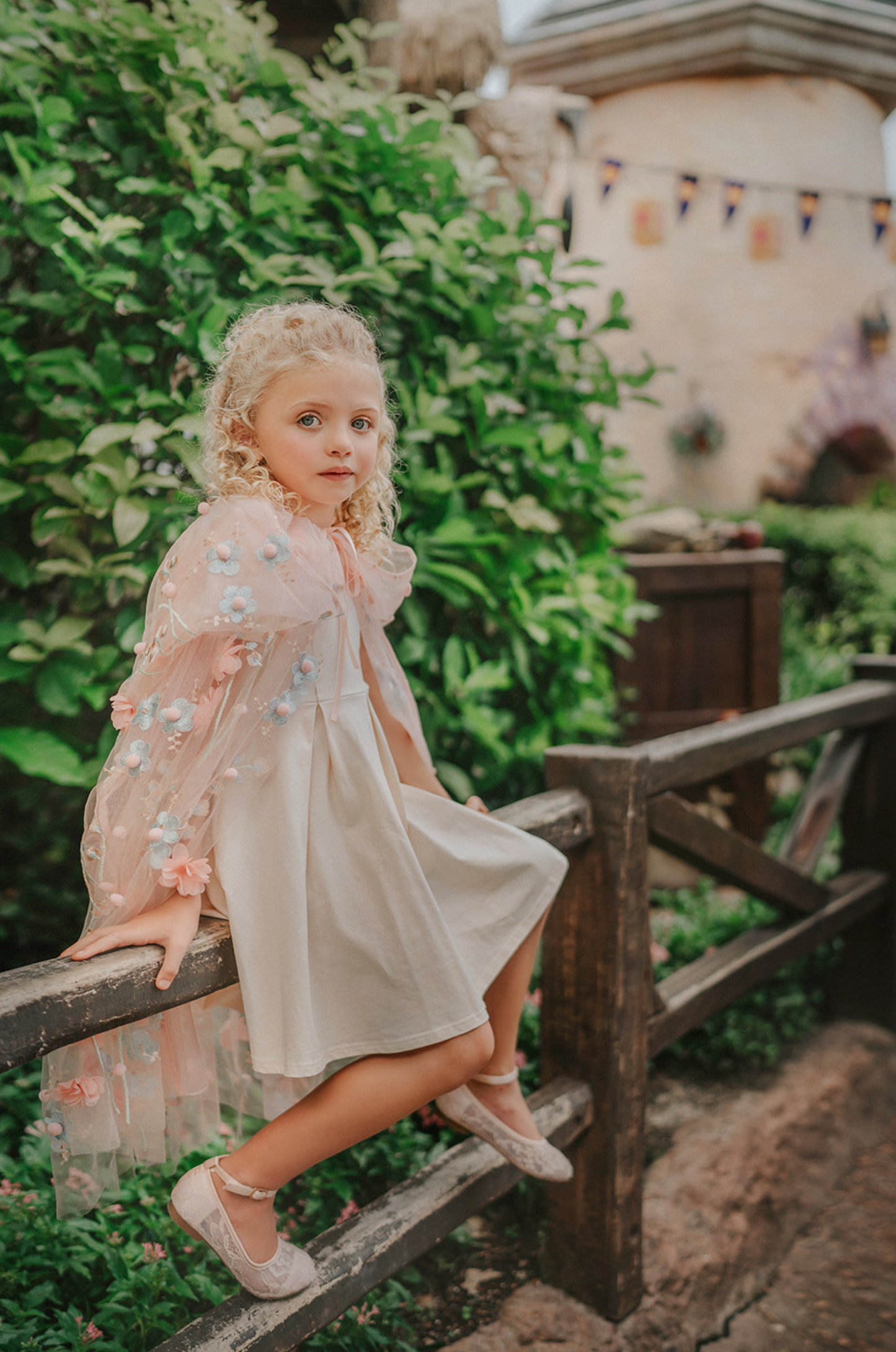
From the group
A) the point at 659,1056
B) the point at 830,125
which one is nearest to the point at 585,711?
the point at 659,1056

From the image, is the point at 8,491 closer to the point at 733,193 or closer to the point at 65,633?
the point at 65,633

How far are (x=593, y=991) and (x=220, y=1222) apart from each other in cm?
96

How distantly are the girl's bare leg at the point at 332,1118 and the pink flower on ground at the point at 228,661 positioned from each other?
1.72 feet

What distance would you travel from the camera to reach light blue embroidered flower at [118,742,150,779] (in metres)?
1.12

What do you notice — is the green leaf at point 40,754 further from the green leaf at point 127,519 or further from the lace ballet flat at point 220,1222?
the lace ballet flat at point 220,1222

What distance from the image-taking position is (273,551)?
1.14 m

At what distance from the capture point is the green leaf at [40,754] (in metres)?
1.70

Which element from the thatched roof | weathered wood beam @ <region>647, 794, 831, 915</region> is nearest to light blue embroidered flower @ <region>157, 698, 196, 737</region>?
weathered wood beam @ <region>647, 794, 831, 915</region>

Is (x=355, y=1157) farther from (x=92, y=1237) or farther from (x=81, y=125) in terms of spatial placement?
(x=81, y=125)

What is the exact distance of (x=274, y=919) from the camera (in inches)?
45.8

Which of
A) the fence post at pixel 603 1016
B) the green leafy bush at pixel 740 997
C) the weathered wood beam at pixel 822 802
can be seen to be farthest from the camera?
the weathered wood beam at pixel 822 802

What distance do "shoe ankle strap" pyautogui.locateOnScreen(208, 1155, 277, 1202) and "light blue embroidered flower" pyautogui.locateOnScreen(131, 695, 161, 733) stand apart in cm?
55

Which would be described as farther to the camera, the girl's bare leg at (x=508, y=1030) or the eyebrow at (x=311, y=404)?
the girl's bare leg at (x=508, y=1030)

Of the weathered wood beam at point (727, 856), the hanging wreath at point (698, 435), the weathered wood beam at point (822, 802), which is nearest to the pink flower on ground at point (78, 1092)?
the weathered wood beam at point (727, 856)
